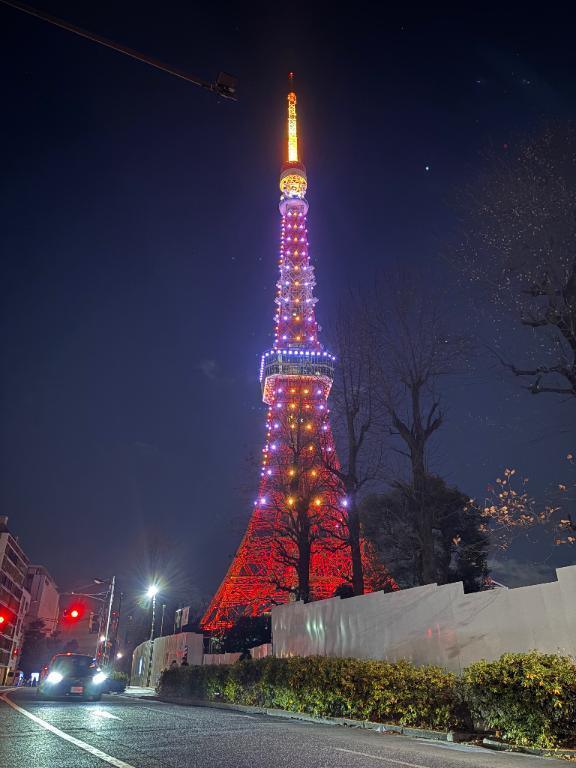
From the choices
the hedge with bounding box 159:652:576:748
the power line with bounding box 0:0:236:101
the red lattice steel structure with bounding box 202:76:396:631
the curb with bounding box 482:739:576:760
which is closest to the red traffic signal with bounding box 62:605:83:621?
the red lattice steel structure with bounding box 202:76:396:631

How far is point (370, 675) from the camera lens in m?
10.4

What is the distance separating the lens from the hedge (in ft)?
23.9

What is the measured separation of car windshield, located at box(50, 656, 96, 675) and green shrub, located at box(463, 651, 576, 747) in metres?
13.2

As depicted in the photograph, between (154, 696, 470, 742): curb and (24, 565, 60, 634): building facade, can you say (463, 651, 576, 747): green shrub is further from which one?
(24, 565, 60, 634): building facade

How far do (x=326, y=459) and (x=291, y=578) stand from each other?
67.7 feet

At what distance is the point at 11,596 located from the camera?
72750 millimetres

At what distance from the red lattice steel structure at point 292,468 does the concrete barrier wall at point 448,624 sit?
5029 millimetres

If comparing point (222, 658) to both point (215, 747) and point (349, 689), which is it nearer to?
point (349, 689)

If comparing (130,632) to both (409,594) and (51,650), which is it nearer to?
(51,650)

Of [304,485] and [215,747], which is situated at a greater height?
[304,485]

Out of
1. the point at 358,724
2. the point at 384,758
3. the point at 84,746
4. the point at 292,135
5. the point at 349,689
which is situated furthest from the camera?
the point at 292,135

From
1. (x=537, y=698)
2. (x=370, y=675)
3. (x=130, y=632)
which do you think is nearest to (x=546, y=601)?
(x=537, y=698)

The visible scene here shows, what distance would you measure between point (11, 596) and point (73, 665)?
215 feet

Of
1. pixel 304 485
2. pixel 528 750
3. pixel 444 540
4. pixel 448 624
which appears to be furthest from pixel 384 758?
pixel 444 540
